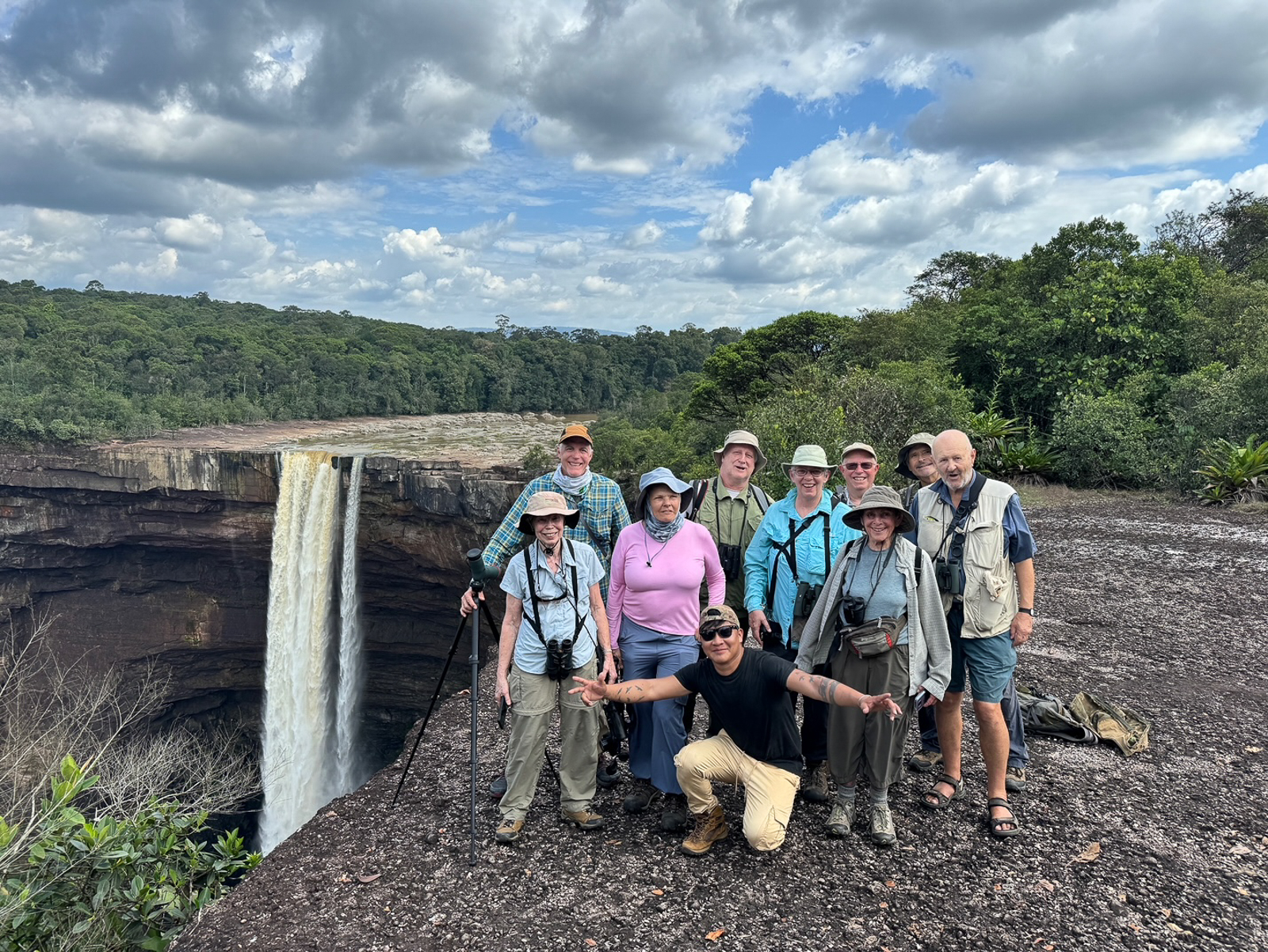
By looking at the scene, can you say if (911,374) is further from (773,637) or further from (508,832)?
(508,832)

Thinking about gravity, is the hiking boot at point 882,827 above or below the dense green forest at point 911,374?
below

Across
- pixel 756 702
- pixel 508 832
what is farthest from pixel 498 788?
pixel 756 702

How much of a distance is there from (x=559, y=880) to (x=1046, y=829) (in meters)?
2.36

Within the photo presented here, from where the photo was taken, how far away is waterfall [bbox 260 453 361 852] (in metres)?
22.1

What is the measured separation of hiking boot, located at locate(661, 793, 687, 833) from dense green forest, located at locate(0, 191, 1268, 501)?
26.7 ft

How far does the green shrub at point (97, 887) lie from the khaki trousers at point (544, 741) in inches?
71.1

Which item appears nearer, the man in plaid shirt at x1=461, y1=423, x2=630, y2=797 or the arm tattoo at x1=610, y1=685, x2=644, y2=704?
the arm tattoo at x1=610, y1=685, x2=644, y2=704

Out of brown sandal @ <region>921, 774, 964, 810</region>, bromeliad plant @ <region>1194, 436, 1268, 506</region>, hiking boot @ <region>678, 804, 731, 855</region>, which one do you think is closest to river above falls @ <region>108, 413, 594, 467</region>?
bromeliad plant @ <region>1194, 436, 1268, 506</region>

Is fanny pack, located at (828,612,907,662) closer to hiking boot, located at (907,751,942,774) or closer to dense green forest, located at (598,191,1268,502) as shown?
hiking boot, located at (907,751,942,774)

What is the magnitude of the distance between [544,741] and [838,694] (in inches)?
58.1

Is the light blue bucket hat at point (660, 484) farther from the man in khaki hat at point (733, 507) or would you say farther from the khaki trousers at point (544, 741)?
the khaki trousers at point (544, 741)

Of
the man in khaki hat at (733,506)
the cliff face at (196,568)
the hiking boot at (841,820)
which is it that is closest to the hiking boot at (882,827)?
the hiking boot at (841,820)

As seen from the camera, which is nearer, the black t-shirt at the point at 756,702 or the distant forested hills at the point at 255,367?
the black t-shirt at the point at 756,702

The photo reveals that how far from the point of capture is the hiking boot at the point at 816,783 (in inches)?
149
